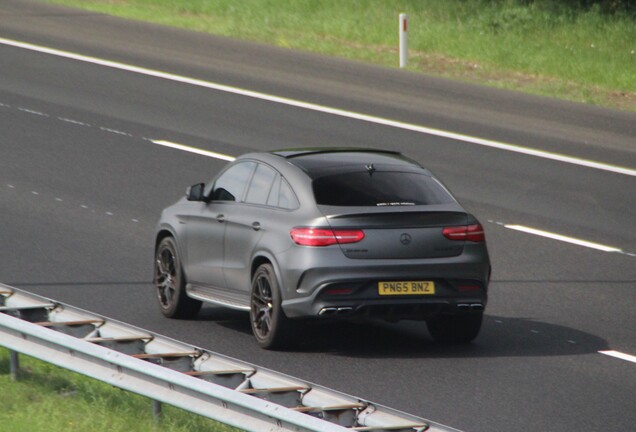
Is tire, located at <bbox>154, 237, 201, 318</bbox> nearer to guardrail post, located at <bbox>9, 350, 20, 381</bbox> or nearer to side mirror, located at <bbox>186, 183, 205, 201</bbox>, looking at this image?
side mirror, located at <bbox>186, 183, 205, 201</bbox>

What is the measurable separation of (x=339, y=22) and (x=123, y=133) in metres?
10.1

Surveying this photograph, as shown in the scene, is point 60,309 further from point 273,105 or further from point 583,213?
point 273,105

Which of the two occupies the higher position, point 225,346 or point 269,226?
point 269,226

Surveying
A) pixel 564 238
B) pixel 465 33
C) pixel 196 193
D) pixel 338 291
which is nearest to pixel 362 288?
pixel 338 291

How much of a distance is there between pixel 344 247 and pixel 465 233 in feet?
3.41

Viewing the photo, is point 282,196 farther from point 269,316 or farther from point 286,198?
point 269,316

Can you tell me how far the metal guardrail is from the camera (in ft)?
26.2

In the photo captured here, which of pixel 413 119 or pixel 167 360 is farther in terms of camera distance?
pixel 413 119

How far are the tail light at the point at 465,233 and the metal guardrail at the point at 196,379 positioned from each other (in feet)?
9.42

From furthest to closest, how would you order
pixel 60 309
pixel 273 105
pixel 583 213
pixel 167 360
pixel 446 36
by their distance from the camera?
pixel 446 36 < pixel 273 105 < pixel 583 213 < pixel 60 309 < pixel 167 360

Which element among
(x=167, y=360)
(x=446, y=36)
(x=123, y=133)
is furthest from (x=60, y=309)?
Answer: (x=446, y=36)

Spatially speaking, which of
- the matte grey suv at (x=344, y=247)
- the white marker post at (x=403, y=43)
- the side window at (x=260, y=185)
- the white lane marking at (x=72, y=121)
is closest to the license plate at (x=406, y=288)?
the matte grey suv at (x=344, y=247)

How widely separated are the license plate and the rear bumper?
1.2 inches

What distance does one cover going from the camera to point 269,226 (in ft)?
39.9
